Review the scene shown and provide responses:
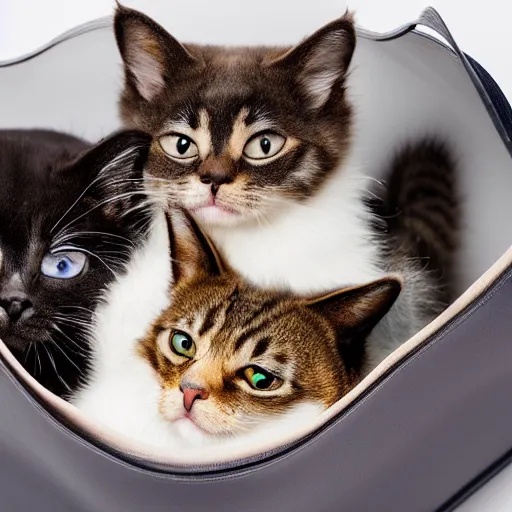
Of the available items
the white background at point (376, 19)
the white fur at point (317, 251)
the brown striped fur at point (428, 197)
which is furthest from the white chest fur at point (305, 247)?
the white background at point (376, 19)

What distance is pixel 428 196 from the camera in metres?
0.89

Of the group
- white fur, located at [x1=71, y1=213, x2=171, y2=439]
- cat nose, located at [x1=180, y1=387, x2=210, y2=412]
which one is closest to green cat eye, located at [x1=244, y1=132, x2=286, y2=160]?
white fur, located at [x1=71, y1=213, x2=171, y2=439]

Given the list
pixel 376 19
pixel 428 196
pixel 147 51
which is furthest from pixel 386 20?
pixel 147 51

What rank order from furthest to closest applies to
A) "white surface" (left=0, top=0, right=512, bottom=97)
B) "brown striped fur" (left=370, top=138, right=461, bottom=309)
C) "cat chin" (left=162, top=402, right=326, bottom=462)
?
"white surface" (left=0, top=0, right=512, bottom=97) → "brown striped fur" (left=370, top=138, right=461, bottom=309) → "cat chin" (left=162, top=402, right=326, bottom=462)

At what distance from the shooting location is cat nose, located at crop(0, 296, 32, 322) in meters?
0.74

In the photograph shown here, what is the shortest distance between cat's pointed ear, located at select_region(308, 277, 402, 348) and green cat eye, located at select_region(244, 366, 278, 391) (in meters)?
0.07

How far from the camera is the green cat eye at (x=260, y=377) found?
2.35 feet

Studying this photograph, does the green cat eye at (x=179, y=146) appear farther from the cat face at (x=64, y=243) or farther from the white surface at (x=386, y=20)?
the white surface at (x=386, y=20)

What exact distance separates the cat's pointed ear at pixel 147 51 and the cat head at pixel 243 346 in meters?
0.13

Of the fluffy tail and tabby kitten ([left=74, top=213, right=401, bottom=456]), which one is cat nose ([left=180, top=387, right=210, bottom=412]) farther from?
the fluffy tail

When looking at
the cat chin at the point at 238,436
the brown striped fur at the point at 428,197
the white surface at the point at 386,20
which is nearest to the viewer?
the cat chin at the point at 238,436

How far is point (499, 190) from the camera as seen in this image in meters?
0.86

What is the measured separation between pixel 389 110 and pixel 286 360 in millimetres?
300

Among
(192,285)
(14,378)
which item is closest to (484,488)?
(192,285)
